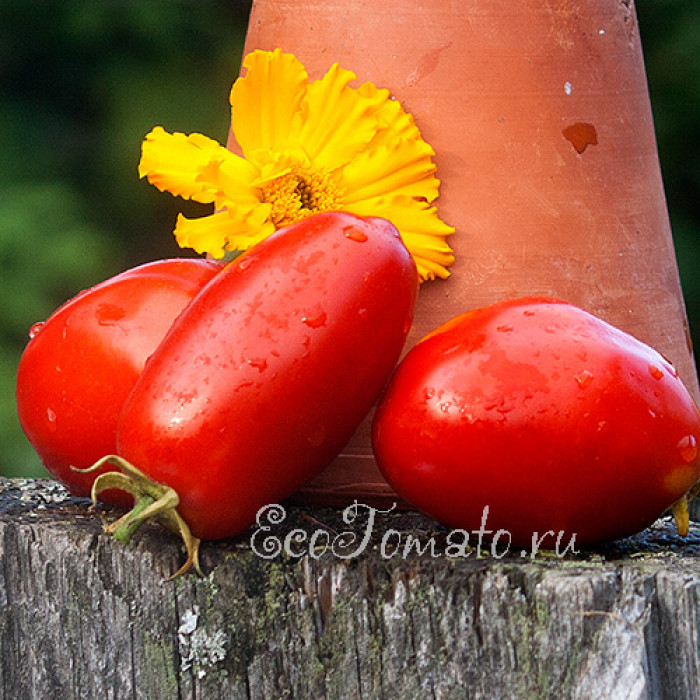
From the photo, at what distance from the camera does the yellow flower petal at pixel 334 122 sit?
92 centimetres

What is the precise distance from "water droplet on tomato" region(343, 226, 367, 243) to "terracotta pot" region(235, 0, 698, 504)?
172 millimetres

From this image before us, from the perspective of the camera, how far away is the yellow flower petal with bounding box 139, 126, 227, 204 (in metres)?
0.94

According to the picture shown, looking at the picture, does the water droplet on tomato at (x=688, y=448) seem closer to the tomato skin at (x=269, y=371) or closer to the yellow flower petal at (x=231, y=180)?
the tomato skin at (x=269, y=371)

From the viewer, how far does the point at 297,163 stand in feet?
3.01

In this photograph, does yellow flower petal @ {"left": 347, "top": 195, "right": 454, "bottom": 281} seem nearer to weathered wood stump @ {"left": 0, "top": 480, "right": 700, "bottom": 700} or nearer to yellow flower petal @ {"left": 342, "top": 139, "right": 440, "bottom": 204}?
yellow flower petal @ {"left": 342, "top": 139, "right": 440, "bottom": 204}

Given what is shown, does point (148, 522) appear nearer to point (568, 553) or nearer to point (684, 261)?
point (568, 553)

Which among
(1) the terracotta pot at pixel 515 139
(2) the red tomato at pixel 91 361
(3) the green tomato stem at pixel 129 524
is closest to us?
(3) the green tomato stem at pixel 129 524

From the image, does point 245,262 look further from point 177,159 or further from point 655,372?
point 655,372

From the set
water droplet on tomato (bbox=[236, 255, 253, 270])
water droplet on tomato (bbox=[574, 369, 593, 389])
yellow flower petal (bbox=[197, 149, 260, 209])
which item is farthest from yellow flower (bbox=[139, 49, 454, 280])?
water droplet on tomato (bbox=[574, 369, 593, 389])

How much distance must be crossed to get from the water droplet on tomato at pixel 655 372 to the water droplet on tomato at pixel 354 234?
0.73 feet

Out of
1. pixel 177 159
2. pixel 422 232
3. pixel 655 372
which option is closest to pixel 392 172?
pixel 422 232

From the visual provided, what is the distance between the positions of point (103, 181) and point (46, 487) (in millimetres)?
1037

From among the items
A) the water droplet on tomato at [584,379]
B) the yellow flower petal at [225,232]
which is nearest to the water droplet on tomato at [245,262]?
the yellow flower petal at [225,232]

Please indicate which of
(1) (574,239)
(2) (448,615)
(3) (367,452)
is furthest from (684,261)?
(2) (448,615)
